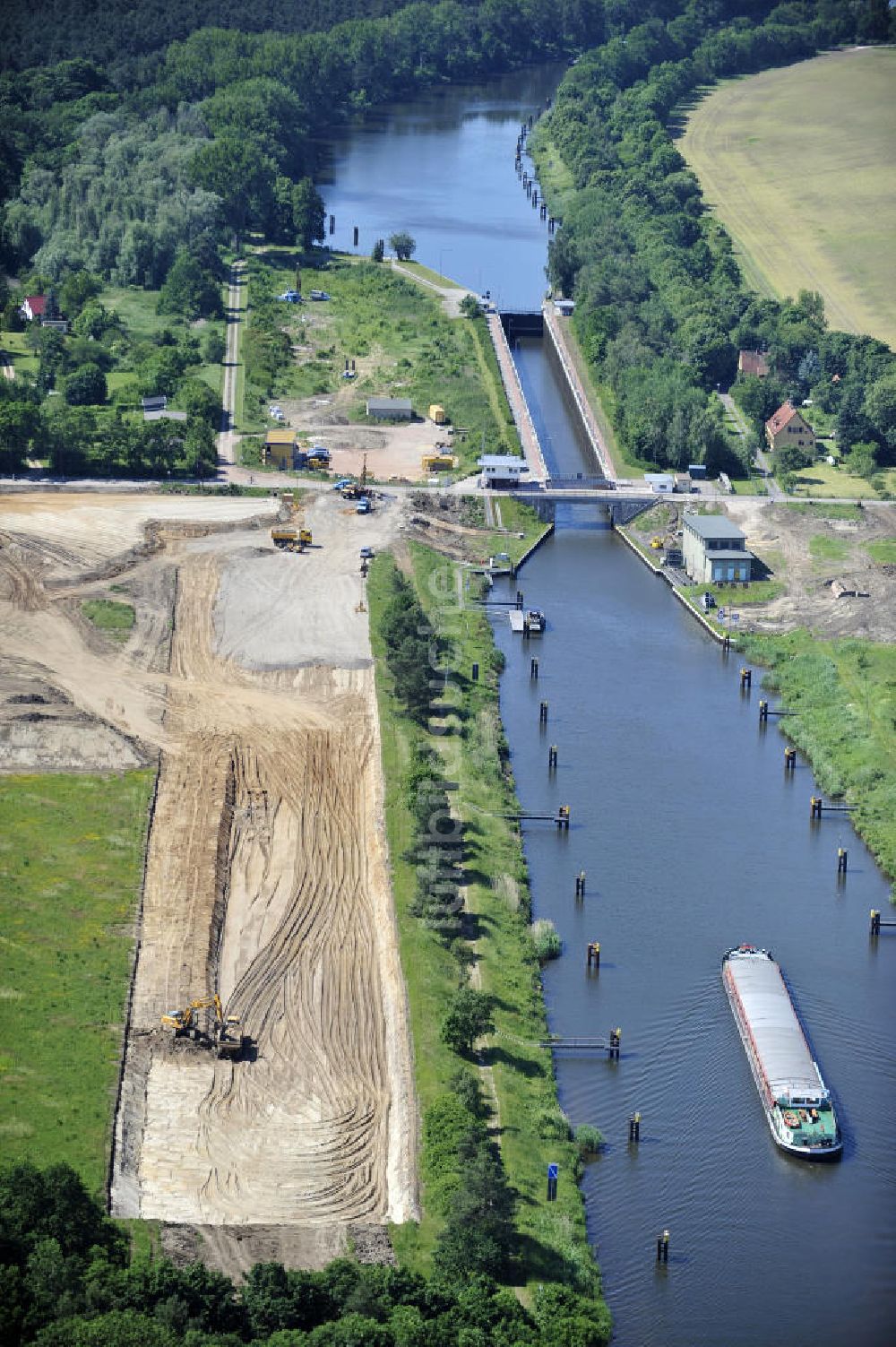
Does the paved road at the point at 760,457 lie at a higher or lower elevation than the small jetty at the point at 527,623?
higher

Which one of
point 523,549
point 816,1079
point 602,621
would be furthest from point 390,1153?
point 523,549

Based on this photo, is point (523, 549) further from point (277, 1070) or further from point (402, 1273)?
point (402, 1273)

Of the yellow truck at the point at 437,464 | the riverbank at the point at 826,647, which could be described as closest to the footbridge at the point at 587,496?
→ the riverbank at the point at 826,647

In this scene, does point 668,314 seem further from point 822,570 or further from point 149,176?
point 149,176

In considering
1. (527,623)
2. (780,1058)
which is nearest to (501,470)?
(527,623)

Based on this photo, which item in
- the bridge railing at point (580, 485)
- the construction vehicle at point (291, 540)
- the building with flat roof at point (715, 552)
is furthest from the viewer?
the bridge railing at point (580, 485)

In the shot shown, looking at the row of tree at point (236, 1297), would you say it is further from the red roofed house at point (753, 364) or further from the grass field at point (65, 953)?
the red roofed house at point (753, 364)
